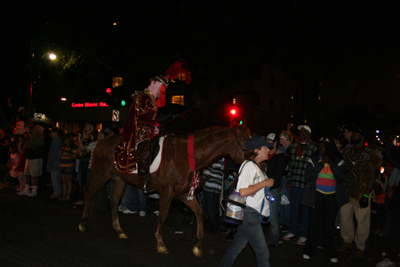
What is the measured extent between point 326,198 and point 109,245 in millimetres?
4050

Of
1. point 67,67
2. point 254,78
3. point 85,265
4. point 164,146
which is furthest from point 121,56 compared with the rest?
point 254,78

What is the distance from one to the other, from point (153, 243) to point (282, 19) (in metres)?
12.1

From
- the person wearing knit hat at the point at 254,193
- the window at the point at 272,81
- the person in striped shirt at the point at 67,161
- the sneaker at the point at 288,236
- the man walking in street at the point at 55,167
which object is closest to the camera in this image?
the person wearing knit hat at the point at 254,193

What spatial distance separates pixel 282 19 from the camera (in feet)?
46.9

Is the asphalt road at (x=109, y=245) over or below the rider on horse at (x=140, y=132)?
below

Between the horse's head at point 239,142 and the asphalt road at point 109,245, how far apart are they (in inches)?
69.4

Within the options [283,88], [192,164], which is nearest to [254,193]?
[192,164]

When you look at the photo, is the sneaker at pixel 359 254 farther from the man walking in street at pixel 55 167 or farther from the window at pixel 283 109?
the window at pixel 283 109

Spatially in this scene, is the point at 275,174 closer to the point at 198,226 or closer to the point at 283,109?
the point at 198,226

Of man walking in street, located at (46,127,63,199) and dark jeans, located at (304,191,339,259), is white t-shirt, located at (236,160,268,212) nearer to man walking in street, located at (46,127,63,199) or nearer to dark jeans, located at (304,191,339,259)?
dark jeans, located at (304,191,339,259)

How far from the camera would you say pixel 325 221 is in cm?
535

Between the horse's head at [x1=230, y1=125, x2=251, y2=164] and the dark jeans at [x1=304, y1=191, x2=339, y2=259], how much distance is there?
1.60 meters

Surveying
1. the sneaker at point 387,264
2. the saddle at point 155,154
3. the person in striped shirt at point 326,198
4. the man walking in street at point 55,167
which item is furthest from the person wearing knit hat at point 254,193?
the man walking in street at point 55,167

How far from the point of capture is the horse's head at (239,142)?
16.7 feet
